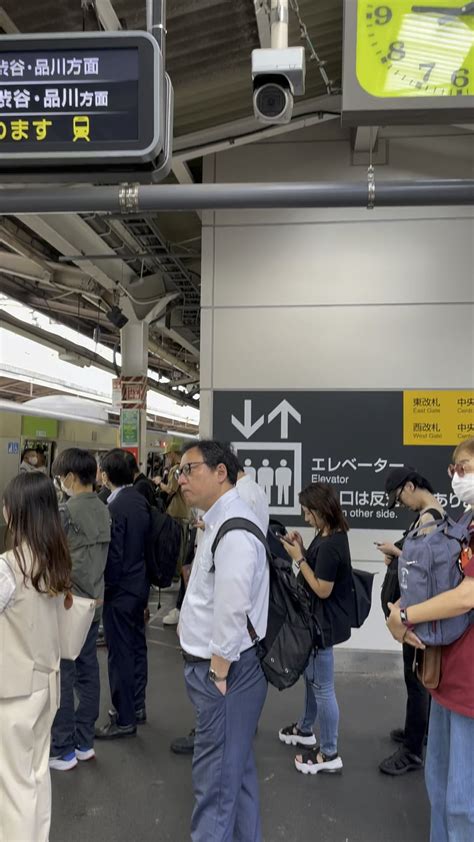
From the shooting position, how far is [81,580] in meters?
3.25

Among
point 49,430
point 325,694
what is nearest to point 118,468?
point 325,694

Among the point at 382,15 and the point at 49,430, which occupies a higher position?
the point at 382,15

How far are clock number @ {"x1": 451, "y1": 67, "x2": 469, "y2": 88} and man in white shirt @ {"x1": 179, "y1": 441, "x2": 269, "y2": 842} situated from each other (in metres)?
1.69

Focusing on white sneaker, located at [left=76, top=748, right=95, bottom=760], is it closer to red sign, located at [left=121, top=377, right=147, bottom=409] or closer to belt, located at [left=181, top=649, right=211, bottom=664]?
belt, located at [left=181, top=649, right=211, bottom=664]

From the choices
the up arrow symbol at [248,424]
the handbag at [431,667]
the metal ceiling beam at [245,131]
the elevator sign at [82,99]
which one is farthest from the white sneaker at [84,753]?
the metal ceiling beam at [245,131]

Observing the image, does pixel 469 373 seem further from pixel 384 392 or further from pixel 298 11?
pixel 298 11

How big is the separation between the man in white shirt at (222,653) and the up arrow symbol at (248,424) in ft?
8.58

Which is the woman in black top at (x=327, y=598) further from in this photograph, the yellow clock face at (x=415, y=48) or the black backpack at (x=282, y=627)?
the yellow clock face at (x=415, y=48)

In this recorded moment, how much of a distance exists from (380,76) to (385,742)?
3.38m

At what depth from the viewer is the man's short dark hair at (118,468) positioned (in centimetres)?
379

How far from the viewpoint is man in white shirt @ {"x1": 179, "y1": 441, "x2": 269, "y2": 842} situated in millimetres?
2131

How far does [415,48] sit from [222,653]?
2380 millimetres

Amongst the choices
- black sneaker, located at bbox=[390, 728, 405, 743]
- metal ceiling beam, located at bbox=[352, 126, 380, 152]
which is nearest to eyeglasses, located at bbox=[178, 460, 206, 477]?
black sneaker, located at bbox=[390, 728, 405, 743]

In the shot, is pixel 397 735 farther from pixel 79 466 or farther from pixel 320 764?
pixel 79 466
